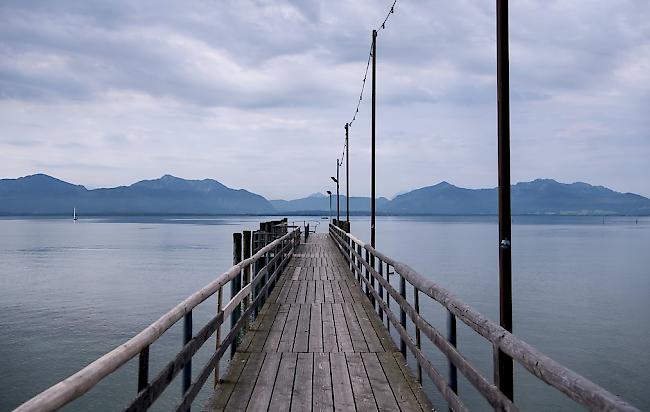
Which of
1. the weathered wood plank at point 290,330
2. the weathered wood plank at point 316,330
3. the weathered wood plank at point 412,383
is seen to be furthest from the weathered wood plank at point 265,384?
the weathered wood plank at point 412,383

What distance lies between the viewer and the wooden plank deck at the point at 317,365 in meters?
5.47

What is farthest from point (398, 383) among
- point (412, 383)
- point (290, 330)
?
point (290, 330)

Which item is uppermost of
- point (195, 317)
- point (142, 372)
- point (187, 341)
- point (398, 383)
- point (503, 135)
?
point (503, 135)

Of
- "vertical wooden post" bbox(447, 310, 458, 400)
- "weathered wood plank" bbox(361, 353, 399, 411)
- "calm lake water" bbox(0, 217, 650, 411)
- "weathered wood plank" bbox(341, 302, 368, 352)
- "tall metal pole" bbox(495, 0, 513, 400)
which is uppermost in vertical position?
"tall metal pole" bbox(495, 0, 513, 400)

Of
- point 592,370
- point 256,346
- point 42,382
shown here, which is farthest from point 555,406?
point 42,382

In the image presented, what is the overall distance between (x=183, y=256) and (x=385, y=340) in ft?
178

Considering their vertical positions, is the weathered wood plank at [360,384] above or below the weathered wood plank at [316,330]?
below

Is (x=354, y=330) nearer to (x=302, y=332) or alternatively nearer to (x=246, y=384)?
(x=302, y=332)

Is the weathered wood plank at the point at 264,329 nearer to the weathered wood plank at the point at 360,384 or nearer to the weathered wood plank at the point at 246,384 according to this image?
the weathered wood plank at the point at 246,384

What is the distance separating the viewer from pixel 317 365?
22.3 ft

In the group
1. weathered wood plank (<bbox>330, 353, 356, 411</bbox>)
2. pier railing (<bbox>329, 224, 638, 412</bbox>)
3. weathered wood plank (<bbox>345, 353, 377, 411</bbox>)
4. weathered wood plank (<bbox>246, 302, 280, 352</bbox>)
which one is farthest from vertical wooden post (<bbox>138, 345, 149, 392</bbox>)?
weathered wood plank (<bbox>246, 302, 280, 352</bbox>)

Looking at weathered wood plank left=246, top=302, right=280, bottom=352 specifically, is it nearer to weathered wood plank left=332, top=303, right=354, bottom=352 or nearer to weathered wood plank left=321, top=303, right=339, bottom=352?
weathered wood plank left=321, top=303, right=339, bottom=352

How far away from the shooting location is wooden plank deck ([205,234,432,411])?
215 inches

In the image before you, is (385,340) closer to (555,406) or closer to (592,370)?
(555,406)
